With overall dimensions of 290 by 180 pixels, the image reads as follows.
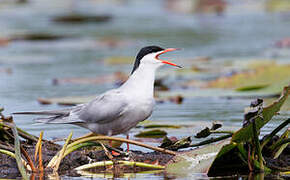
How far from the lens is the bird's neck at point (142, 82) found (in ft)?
16.3

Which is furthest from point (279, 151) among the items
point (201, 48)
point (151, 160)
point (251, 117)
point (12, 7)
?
point (12, 7)

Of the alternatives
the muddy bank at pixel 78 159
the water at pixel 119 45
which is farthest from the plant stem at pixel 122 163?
the water at pixel 119 45

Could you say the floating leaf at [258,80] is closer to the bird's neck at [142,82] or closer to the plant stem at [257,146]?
the bird's neck at [142,82]

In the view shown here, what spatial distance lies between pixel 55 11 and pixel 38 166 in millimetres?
17593

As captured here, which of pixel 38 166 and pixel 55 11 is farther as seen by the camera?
pixel 55 11

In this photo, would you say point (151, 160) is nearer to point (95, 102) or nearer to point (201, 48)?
point (95, 102)

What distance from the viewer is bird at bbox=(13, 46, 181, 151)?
4.91 metres

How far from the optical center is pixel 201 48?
12891 millimetres

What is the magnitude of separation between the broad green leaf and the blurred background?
1.16 m

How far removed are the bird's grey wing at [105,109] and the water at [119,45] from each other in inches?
27.9

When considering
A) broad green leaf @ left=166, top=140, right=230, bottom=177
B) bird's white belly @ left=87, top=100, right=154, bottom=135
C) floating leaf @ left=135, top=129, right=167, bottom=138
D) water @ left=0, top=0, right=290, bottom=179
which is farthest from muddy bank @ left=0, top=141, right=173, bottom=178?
floating leaf @ left=135, top=129, right=167, bottom=138

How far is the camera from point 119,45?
1341 cm

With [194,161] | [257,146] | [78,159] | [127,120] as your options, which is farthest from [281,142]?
[78,159]

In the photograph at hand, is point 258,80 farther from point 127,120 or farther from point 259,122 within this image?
point 259,122
